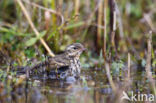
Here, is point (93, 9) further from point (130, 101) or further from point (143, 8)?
point (130, 101)

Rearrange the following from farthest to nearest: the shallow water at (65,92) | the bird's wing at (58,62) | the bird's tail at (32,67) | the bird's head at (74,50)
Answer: the bird's head at (74,50) → the bird's wing at (58,62) → the bird's tail at (32,67) → the shallow water at (65,92)

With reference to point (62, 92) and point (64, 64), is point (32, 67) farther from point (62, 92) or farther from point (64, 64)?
point (62, 92)

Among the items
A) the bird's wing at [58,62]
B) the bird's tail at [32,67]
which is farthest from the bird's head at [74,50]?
the bird's tail at [32,67]

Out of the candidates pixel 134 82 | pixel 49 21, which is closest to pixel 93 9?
pixel 49 21

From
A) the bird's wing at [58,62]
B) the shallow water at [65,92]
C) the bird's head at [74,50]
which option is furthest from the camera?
the bird's head at [74,50]

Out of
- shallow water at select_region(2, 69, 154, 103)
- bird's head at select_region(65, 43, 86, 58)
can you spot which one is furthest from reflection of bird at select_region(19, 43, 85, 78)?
shallow water at select_region(2, 69, 154, 103)

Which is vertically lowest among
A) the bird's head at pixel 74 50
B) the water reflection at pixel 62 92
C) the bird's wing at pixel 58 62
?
the water reflection at pixel 62 92

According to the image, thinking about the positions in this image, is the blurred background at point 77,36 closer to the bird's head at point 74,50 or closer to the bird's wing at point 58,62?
the bird's wing at point 58,62

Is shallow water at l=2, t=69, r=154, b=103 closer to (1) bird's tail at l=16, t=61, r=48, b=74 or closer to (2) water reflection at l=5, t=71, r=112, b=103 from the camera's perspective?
(2) water reflection at l=5, t=71, r=112, b=103
